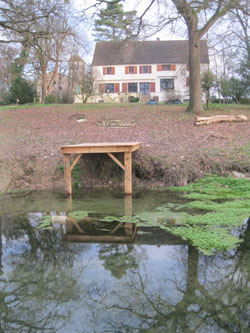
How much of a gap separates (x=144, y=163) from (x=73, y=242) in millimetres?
5151

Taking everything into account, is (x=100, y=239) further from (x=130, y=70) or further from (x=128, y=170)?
(x=130, y=70)

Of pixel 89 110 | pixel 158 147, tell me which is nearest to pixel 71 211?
pixel 158 147

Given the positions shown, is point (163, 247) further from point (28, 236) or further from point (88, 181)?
point (88, 181)

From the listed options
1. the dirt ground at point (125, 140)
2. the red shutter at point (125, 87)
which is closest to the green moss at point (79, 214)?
the dirt ground at point (125, 140)

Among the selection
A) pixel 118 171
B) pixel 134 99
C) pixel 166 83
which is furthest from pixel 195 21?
pixel 166 83

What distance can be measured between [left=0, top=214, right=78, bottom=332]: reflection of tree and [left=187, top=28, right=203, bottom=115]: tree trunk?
13.4 meters

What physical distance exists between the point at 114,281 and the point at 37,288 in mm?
928

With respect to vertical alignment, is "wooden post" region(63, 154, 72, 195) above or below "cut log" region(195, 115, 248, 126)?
below

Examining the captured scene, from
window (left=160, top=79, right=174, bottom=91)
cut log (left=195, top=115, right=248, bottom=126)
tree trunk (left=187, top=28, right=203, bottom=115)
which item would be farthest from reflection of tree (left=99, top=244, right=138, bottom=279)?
window (left=160, top=79, right=174, bottom=91)

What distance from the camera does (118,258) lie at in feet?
15.9

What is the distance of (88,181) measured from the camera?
1030 cm

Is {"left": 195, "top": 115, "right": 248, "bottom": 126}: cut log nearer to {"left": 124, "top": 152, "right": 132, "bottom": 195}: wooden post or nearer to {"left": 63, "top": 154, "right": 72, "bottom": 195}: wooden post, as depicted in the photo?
{"left": 124, "top": 152, "right": 132, "bottom": 195}: wooden post

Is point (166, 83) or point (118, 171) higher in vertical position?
point (166, 83)

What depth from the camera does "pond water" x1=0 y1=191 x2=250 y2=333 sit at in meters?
3.38
